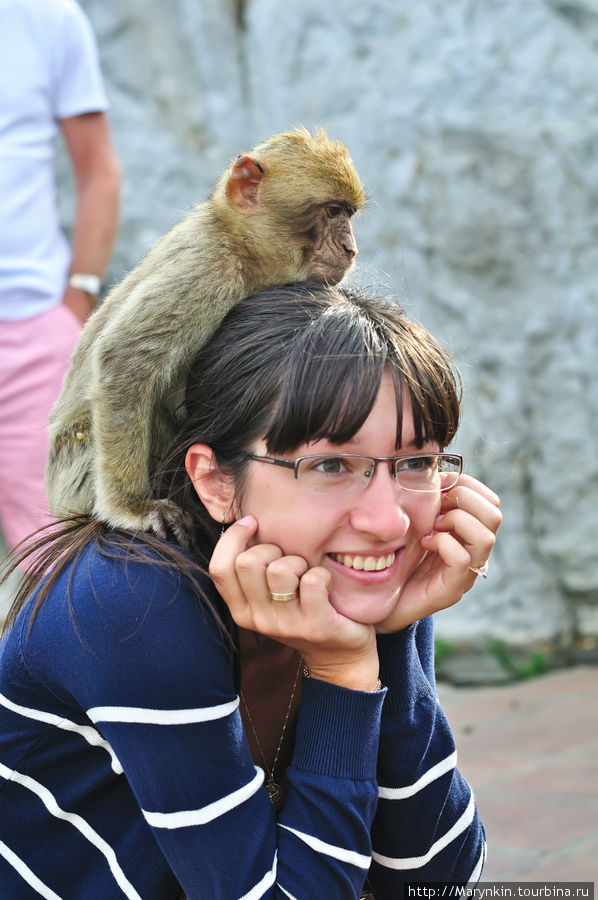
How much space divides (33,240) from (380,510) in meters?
2.26

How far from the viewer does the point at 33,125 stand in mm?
3445

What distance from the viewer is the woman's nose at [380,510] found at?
1.57m

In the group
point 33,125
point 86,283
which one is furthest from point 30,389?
point 33,125

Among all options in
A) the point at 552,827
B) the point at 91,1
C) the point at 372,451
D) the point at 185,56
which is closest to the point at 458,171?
the point at 185,56

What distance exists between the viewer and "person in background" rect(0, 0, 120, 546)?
3.36 m

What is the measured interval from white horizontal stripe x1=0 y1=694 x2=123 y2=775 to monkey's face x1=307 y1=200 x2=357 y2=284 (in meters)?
1.10

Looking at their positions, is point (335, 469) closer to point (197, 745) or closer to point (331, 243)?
point (197, 745)

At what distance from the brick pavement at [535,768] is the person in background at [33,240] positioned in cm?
172

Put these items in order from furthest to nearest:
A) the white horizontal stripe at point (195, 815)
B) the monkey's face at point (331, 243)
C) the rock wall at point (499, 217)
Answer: the rock wall at point (499, 217)
the monkey's face at point (331, 243)
the white horizontal stripe at point (195, 815)

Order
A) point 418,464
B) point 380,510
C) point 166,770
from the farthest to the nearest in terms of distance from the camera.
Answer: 1. point 418,464
2. point 380,510
3. point 166,770

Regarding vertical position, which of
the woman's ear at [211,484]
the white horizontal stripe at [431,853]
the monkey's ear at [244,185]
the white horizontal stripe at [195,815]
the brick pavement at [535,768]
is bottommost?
the brick pavement at [535,768]

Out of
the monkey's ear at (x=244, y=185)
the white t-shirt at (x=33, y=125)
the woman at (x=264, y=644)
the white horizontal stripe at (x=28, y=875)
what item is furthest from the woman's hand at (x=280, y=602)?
the white t-shirt at (x=33, y=125)

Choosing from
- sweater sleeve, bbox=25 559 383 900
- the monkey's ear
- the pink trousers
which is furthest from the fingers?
the pink trousers

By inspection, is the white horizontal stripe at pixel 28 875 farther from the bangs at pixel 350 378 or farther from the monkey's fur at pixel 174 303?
the bangs at pixel 350 378
